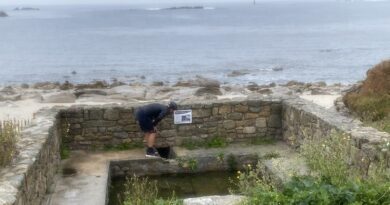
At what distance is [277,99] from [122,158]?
12.1 feet

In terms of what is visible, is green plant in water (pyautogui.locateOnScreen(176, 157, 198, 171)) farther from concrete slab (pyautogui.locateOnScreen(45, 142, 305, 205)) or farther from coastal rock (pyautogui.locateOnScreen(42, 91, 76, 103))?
coastal rock (pyautogui.locateOnScreen(42, 91, 76, 103))

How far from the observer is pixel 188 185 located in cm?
1036

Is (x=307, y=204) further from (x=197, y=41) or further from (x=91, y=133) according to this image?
(x=197, y=41)

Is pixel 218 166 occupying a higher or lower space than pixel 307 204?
lower


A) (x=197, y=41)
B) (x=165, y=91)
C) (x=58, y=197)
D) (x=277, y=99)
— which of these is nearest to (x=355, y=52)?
(x=197, y=41)

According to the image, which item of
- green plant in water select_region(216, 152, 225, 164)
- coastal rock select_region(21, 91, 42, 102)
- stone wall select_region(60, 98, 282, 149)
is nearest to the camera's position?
green plant in water select_region(216, 152, 225, 164)

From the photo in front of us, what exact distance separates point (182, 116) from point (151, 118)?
3.26 feet

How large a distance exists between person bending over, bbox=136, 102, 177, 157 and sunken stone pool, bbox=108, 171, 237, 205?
655 millimetres

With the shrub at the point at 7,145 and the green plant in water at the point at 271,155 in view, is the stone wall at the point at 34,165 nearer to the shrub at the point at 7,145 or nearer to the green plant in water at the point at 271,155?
the shrub at the point at 7,145

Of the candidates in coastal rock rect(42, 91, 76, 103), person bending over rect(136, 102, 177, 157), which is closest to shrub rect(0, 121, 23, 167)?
person bending over rect(136, 102, 177, 157)

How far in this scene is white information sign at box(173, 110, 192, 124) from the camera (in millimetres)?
11664

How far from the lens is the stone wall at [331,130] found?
25.3 ft

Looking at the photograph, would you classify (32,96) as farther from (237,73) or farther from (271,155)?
(237,73)

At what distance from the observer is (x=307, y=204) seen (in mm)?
5574
